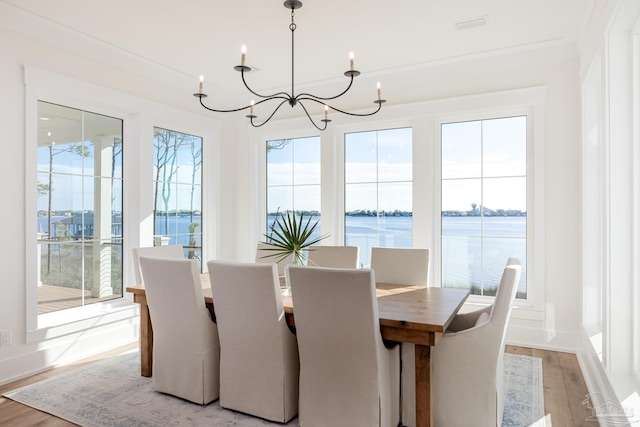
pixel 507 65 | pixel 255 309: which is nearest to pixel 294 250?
pixel 255 309

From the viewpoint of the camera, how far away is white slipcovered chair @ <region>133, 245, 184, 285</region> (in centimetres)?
325

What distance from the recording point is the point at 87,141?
3.74 metres

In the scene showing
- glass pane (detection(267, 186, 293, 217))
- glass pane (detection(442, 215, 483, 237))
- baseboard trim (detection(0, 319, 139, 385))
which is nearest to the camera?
baseboard trim (detection(0, 319, 139, 385))

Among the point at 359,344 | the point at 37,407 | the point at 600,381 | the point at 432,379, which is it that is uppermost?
the point at 359,344

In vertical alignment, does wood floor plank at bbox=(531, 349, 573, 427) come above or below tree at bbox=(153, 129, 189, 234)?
below

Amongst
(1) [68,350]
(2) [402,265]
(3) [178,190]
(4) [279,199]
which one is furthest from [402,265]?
(1) [68,350]

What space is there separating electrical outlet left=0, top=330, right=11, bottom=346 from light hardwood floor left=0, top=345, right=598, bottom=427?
0.96 ft

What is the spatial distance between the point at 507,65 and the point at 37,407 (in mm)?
4519

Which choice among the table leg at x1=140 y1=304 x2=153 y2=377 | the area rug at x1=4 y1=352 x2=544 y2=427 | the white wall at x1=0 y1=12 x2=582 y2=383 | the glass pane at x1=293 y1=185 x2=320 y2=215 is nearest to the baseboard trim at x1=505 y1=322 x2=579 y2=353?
the white wall at x1=0 y1=12 x2=582 y2=383

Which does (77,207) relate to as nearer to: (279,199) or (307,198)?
(279,199)

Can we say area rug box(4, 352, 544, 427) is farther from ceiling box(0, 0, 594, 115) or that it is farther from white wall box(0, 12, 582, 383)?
ceiling box(0, 0, 594, 115)

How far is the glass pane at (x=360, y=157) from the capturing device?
4607 mm

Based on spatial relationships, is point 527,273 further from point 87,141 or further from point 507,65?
point 87,141

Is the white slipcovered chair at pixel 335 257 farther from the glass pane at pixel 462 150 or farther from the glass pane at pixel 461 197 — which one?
the glass pane at pixel 462 150
